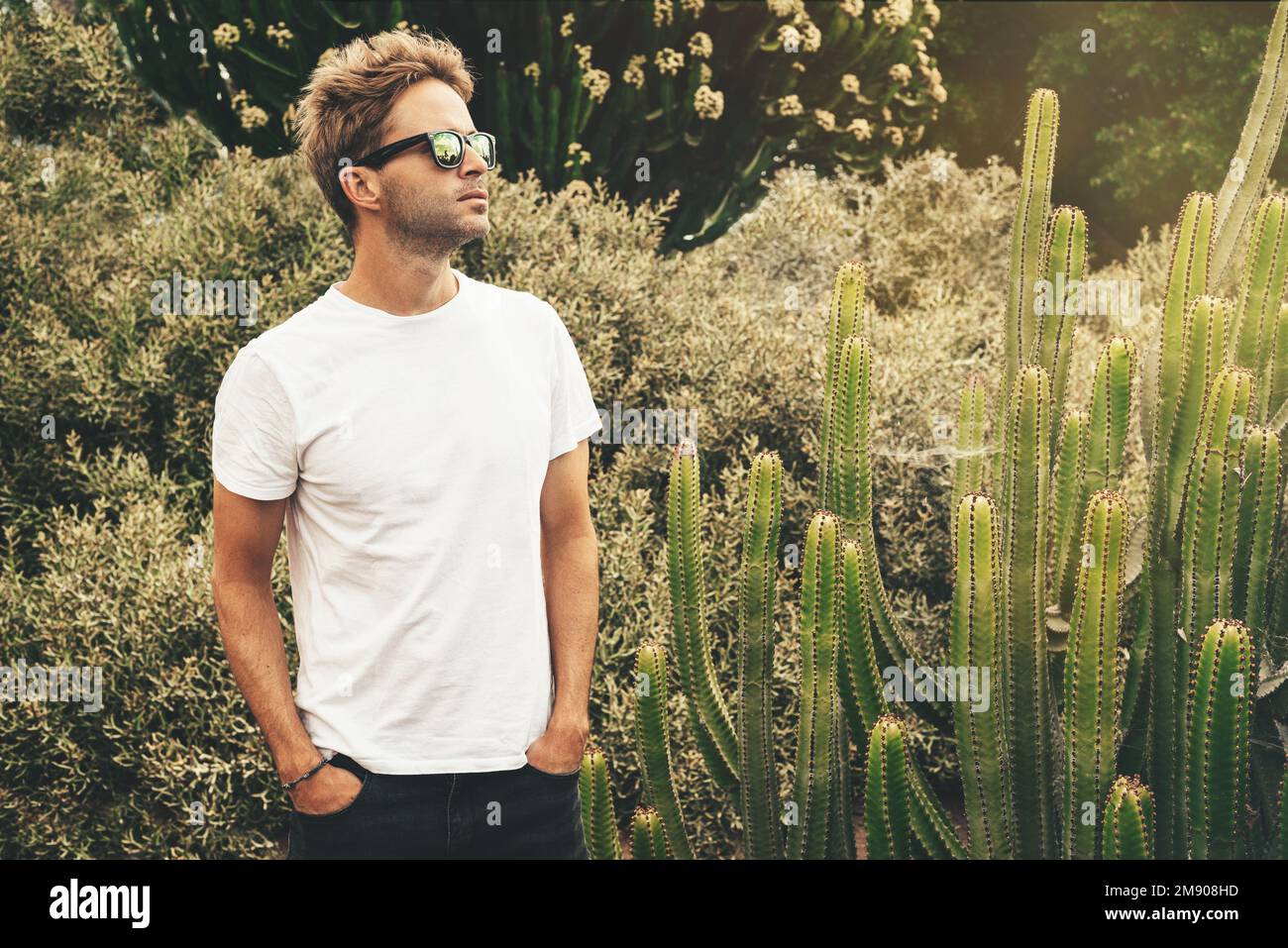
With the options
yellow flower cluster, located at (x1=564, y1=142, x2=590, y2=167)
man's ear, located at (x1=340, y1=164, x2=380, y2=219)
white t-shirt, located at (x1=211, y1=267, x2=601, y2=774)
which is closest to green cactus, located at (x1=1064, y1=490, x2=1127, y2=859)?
white t-shirt, located at (x1=211, y1=267, x2=601, y2=774)

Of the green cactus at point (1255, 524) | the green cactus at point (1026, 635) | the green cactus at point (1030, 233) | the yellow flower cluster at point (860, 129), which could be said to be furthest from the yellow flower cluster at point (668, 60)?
the green cactus at point (1255, 524)

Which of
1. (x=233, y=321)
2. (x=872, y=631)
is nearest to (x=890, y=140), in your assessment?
(x=233, y=321)

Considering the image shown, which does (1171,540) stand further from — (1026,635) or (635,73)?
(635,73)

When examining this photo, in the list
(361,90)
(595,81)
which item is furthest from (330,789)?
(595,81)

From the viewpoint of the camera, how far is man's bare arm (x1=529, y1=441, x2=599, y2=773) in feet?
8.08

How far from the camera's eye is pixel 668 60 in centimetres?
766

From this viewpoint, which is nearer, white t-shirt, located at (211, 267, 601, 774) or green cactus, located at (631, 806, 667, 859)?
white t-shirt, located at (211, 267, 601, 774)

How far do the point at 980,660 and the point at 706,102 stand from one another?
584cm

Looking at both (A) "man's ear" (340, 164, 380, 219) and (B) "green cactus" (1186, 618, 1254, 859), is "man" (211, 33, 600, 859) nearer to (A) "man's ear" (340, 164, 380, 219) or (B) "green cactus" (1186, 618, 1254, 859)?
(A) "man's ear" (340, 164, 380, 219)

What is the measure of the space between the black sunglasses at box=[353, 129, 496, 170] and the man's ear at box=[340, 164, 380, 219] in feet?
0.06

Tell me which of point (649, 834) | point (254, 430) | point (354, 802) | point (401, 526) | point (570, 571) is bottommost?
point (649, 834)

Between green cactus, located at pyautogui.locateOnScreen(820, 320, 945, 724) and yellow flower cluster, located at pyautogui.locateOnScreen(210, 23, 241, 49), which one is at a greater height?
yellow flower cluster, located at pyautogui.locateOnScreen(210, 23, 241, 49)

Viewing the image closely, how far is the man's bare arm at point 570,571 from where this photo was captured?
246 cm

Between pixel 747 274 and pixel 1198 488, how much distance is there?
223 inches
